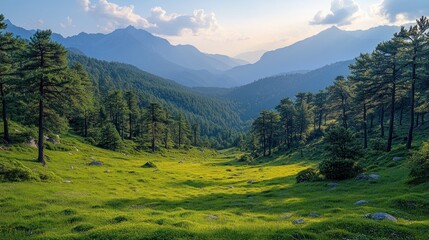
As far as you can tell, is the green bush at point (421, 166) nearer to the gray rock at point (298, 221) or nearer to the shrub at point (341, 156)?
the shrub at point (341, 156)

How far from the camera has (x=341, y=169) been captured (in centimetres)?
3278

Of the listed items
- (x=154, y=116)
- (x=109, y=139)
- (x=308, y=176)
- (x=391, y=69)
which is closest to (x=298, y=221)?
(x=308, y=176)

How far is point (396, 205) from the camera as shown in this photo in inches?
770

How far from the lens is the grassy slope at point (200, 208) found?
1506 centimetres

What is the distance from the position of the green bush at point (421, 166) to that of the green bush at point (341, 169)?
7312 millimetres

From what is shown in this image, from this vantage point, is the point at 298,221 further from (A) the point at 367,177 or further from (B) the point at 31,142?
(B) the point at 31,142

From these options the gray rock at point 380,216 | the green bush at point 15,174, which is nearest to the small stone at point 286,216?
the gray rock at point 380,216

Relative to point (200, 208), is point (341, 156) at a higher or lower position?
higher

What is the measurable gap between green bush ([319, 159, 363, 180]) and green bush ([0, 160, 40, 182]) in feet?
104

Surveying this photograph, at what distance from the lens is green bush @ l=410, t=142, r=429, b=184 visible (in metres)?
24.4

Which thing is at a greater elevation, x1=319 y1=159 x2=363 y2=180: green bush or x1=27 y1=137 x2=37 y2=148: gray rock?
x1=27 y1=137 x2=37 y2=148: gray rock

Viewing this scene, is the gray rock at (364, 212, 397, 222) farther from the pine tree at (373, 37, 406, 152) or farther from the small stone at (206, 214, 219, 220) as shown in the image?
the pine tree at (373, 37, 406, 152)

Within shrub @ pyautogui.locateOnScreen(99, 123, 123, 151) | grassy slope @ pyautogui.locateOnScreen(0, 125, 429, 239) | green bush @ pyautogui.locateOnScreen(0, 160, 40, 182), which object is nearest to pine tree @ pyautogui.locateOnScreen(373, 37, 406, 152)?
grassy slope @ pyautogui.locateOnScreen(0, 125, 429, 239)

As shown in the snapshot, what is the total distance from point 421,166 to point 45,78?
133 feet
